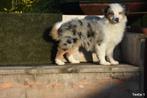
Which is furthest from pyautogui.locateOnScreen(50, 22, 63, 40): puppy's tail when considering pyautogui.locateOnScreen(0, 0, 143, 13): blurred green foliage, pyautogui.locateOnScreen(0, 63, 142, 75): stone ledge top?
pyautogui.locateOnScreen(0, 0, 143, 13): blurred green foliage

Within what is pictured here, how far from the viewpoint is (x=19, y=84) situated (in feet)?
16.8

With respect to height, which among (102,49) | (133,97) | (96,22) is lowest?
(133,97)

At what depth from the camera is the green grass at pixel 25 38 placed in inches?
224

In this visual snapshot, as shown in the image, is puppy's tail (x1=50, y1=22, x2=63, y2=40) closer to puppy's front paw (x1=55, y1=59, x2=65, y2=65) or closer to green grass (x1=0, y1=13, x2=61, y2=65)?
green grass (x1=0, y1=13, x2=61, y2=65)

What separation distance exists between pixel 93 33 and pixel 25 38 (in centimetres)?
93

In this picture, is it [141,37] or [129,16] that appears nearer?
[141,37]

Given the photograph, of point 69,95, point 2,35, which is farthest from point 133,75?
point 2,35

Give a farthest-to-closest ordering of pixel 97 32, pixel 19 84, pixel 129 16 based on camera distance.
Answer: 1. pixel 129 16
2. pixel 97 32
3. pixel 19 84

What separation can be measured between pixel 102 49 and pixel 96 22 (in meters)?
0.37

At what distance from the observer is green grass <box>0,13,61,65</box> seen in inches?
224

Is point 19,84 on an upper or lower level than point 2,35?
lower

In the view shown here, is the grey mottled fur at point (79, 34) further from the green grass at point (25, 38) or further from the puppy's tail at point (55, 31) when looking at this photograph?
the green grass at point (25, 38)

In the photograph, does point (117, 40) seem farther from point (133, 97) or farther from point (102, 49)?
point (133, 97)

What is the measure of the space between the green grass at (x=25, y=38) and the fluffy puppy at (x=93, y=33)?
226mm
